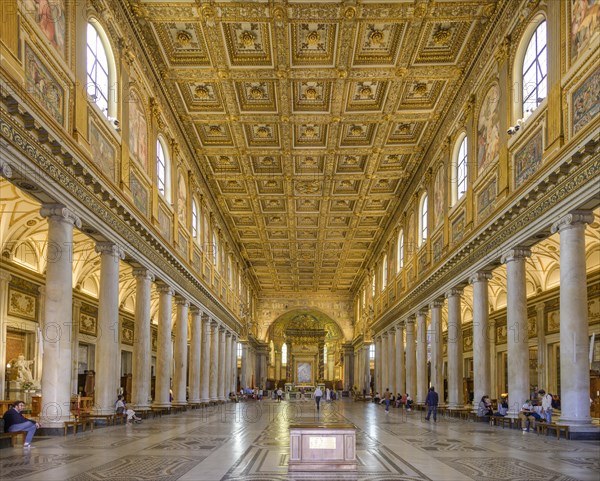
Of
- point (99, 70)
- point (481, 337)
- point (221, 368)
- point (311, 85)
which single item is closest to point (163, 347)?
point (311, 85)

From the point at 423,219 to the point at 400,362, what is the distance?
961cm

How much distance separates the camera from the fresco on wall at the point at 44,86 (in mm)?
13430

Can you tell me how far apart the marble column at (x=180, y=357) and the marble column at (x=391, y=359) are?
15012 mm

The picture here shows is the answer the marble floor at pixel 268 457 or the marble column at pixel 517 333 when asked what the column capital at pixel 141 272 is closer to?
the marble floor at pixel 268 457

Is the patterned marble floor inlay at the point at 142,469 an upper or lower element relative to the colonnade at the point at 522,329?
lower

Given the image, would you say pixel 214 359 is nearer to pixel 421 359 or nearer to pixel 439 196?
pixel 421 359

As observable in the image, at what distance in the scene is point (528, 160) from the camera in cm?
1792

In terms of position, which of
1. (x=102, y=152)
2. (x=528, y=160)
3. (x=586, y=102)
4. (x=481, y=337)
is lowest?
(x=481, y=337)

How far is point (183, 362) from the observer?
30078 mm

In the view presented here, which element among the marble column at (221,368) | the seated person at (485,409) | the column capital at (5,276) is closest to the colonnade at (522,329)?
the seated person at (485,409)

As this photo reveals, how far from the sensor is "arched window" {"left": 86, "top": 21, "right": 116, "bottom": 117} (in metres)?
17.7

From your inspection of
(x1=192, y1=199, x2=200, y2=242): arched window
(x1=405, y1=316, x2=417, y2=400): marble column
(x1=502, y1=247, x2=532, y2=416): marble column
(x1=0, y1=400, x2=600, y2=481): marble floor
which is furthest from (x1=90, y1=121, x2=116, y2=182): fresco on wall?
(x1=405, y1=316, x2=417, y2=400): marble column

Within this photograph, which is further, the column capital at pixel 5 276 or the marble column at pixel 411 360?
the marble column at pixel 411 360

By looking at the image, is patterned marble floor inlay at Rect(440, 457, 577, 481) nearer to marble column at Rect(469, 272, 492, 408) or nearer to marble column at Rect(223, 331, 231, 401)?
marble column at Rect(469, 272, 492, 408)
